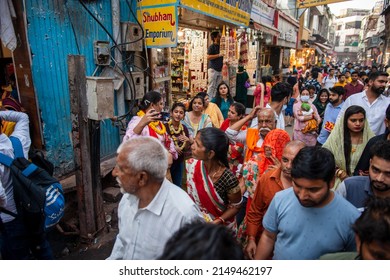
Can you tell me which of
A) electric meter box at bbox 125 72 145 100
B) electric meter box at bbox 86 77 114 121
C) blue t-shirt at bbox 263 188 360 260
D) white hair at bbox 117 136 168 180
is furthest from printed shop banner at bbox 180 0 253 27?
blue t-shirt at bbox 263 188 360 260

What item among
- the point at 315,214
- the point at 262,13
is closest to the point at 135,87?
the point at 315,214

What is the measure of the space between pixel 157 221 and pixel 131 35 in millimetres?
4411

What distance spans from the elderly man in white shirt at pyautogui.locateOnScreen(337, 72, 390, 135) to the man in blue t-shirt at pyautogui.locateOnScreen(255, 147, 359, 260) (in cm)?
256

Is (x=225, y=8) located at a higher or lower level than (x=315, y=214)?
higher

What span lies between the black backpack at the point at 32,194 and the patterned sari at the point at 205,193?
1.37 meters

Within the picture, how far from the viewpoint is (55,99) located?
4.14 metres

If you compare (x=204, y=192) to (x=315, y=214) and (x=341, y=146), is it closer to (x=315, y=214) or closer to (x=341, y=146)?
(x=315, y=214)

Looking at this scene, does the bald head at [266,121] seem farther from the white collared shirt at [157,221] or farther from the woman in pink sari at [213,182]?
the white collared shirt at [157,221]

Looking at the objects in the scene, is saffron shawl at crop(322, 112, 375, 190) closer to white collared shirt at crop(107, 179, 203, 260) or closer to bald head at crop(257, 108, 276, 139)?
bald head at crop(257, 108, 276, 139)

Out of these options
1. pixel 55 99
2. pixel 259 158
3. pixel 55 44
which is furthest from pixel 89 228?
pixel 55 44

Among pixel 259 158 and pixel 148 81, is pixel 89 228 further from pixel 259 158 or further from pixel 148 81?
pixel 148 81

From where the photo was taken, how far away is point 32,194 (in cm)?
244

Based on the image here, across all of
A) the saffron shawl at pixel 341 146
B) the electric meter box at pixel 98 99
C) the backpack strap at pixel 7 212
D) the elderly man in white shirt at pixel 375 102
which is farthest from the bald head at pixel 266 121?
the backpack strap at pixel 7 212

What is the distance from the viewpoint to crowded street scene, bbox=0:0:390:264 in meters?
1.65
